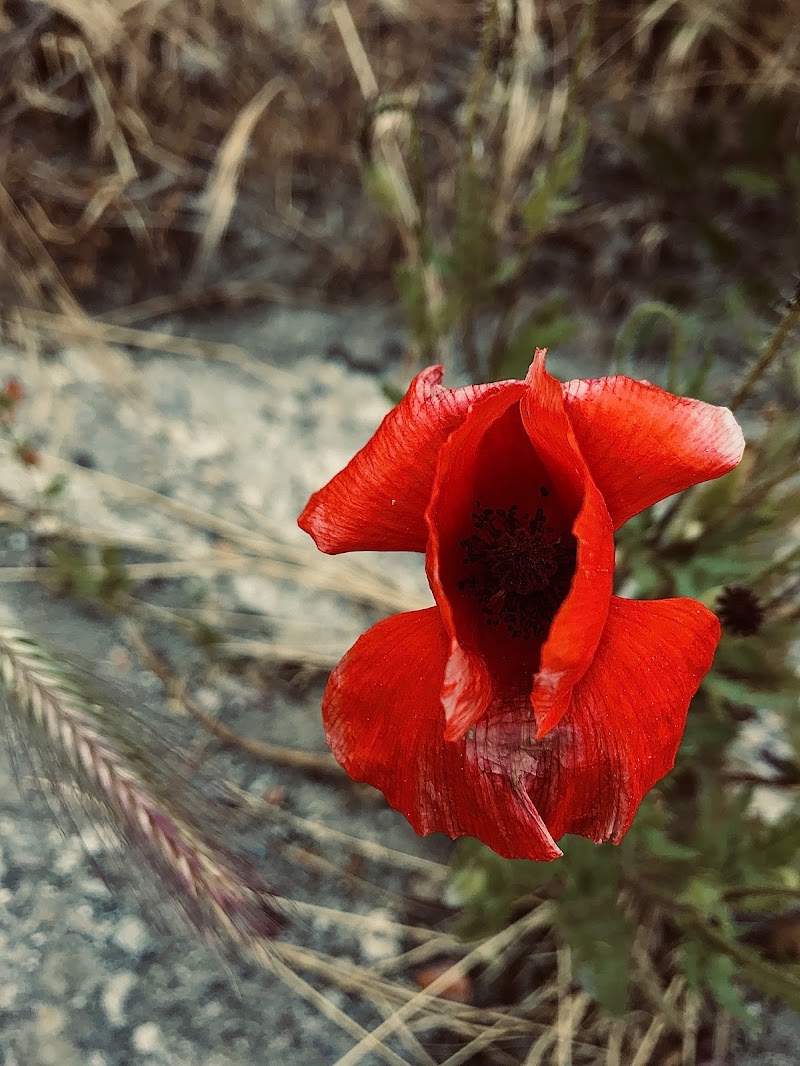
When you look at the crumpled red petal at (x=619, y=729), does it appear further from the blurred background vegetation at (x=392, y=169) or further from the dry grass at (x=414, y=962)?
the blurred background vegetation at (x=392, y=169)

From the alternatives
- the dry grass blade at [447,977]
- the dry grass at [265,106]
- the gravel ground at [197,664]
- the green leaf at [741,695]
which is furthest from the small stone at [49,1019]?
the dry grass at [265,106]

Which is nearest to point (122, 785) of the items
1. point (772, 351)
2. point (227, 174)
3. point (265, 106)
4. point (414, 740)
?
point (414, 740)

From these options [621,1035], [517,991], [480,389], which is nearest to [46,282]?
[480,389]

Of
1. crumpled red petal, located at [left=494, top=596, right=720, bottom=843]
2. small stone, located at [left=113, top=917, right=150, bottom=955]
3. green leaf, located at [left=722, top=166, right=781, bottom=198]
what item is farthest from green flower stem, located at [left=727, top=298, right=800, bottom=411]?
small stone, located at [left=113, top=917, right=150, bottom=955]

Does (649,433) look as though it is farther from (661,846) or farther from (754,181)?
(754,181)

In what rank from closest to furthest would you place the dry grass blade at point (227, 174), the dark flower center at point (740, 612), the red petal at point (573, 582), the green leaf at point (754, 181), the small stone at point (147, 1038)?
1. the red petal at point (573, 582)
2. the dark flower center at point (740, 612)
3. the small stone at point (147, 1038)
4. the green leaf at point (754, 181)
5. the dry grass blade at point (227, 174)

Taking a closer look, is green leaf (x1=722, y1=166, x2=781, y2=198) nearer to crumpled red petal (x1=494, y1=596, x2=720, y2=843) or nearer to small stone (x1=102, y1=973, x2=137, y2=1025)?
crumpled red petal (x1=494, y1=596, x2=720, y2=843)
